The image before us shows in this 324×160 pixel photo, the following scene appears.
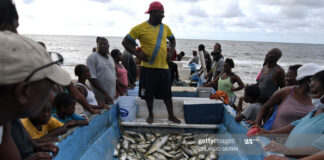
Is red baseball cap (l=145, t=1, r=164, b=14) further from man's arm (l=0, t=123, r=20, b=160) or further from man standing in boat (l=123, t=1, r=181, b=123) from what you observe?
man's arm (l=0, t=123, r=20, b=160)

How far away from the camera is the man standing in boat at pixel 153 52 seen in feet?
12.8

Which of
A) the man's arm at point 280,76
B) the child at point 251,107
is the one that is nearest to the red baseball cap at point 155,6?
the child at point 251,107

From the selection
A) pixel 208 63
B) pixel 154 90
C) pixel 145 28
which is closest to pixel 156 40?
pixel 145 28

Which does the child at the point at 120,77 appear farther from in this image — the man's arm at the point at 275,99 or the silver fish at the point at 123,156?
the man's arm at the point at 275,99

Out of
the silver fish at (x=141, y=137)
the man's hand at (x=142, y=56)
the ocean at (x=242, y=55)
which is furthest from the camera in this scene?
the ocean at (x=242, y=55)

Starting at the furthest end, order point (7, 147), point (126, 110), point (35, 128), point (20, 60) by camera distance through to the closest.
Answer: point (126, 110)
point (35, 128)
point (7, 147)
point (20, 60)

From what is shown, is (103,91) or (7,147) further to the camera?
(103,91)

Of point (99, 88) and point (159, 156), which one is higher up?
point (99, 88)

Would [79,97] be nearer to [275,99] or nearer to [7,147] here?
[7,147]

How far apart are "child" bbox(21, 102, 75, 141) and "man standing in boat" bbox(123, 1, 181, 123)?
5.98 feet

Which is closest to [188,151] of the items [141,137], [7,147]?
[141,137]

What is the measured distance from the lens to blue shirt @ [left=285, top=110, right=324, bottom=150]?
5.66ft

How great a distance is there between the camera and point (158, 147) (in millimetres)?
3705

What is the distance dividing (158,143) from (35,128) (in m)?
2.04
